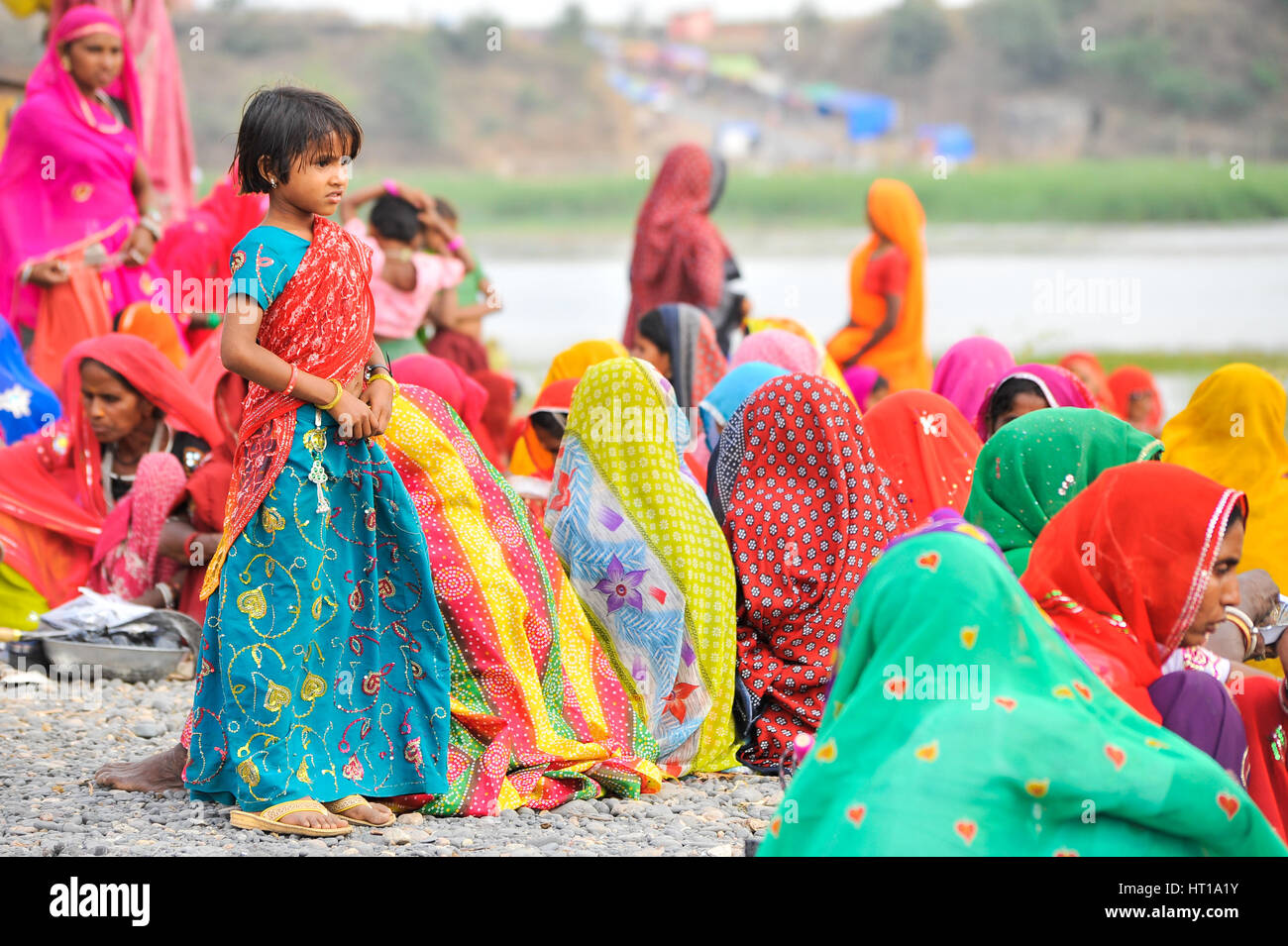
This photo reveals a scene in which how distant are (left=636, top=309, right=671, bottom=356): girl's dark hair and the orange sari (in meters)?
2.92

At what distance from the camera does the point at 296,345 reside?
10.7 ft

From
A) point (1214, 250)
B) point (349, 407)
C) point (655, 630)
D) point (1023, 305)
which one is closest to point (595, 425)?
point (655, 630)

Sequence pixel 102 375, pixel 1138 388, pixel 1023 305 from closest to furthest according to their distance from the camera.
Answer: pixel 102 375 < pixel 1138 388 < pixel 1023 305

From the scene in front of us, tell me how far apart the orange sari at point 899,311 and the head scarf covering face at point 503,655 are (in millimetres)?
5258

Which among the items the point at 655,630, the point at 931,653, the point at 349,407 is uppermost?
the point at 349,407

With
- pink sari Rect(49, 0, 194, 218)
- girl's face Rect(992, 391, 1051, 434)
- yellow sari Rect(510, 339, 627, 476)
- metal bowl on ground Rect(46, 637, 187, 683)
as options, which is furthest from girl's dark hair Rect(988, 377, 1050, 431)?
pink sari Rect(49, 0, 194, 218)

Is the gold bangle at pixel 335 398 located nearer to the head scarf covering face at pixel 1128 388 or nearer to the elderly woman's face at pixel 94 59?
the elderly woman's face at pixel 94 59

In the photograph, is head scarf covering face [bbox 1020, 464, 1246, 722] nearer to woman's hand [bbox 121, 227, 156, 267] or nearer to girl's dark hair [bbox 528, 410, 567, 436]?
girl's dark hair [bbox 528, 410, 567, 436]

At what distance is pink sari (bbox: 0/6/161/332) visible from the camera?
7.16 meters

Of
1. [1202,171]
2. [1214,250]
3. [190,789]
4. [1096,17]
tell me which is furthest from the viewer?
[1096,17]

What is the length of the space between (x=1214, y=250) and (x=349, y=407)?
2005 cm

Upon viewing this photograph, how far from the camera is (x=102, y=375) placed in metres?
5.36

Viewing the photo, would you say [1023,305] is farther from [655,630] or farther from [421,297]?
[655,630]

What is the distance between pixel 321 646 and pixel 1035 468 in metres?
2.02
